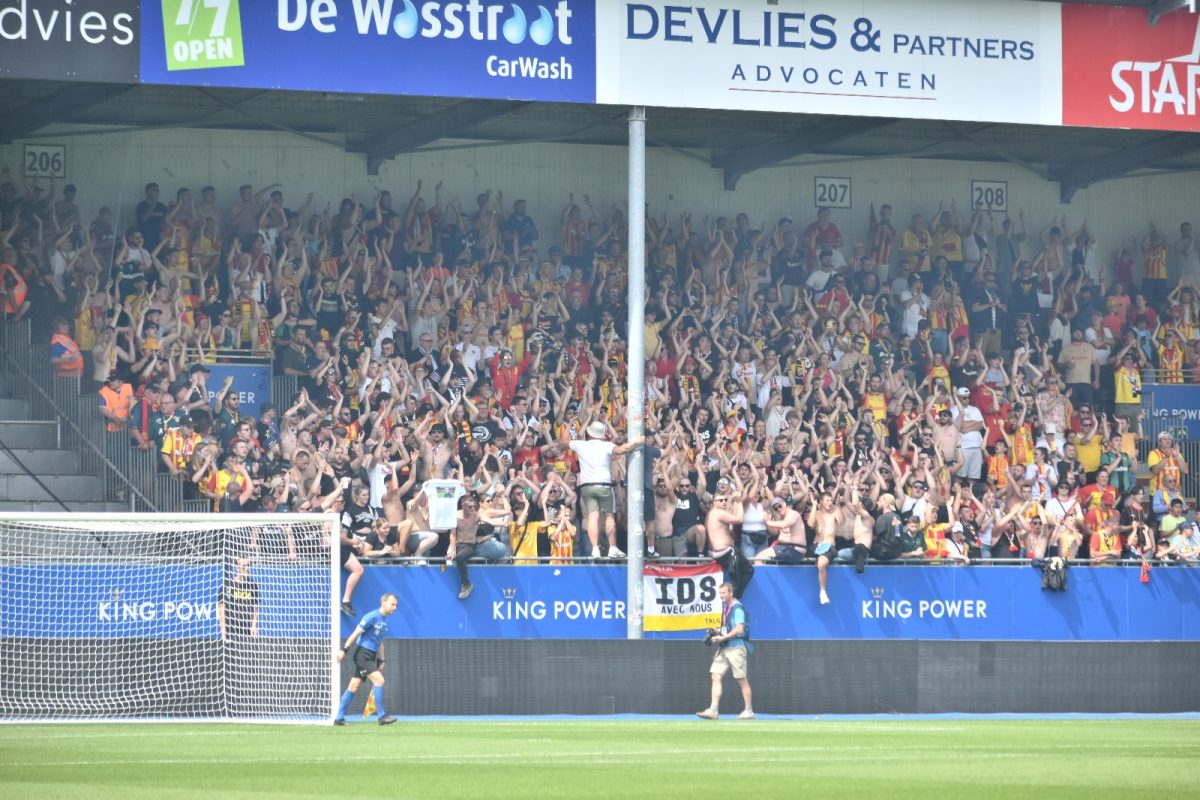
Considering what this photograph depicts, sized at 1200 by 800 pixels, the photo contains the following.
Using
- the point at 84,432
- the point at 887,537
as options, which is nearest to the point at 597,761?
the point at 887,537

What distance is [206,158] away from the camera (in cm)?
2938

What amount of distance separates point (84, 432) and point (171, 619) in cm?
362

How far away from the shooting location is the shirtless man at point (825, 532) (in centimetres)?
2494

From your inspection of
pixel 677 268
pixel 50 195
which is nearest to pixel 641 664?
pixel 677 268

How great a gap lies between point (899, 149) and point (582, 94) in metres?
10.9

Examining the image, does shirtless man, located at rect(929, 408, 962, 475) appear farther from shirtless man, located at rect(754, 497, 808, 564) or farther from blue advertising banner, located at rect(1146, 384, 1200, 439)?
blue advertising banner, located at rect(1146, 384, 1200, 439)

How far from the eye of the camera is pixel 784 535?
25.0 meters

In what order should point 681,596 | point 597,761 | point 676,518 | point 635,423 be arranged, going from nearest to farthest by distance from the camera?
1. point 597,761
2. point 635,423
3. point 681,596
4. point 676,518

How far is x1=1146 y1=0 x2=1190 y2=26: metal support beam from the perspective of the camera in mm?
25344

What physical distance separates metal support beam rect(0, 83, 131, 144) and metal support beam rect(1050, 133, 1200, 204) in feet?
53.3

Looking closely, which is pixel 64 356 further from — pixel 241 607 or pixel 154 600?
pixel 241 607

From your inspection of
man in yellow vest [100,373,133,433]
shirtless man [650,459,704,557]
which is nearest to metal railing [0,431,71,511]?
man in yellow vest [100,373,133,433]

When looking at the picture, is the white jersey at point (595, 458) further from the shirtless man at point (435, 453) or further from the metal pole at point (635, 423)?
the shirtless man at point (435, 453)

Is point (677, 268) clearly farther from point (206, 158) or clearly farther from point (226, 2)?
point (226, 2)
